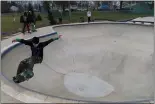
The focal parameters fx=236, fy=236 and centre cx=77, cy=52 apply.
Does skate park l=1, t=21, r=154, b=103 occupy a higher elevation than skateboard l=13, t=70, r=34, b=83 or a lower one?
lower

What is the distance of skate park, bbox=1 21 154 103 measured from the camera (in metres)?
6.87

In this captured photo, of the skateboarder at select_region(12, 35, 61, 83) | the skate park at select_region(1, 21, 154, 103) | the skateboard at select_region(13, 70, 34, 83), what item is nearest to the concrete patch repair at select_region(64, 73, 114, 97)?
the skate park at select_region(1, 21, 154, 103)

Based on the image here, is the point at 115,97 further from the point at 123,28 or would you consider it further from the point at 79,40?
the point at 123,28

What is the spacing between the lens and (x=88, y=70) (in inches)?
386

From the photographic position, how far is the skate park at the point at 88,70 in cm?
687

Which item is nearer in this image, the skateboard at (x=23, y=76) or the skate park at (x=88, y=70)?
the skateboard at (x=23, y=76)

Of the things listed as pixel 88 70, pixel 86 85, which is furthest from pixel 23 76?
pixel 88 70

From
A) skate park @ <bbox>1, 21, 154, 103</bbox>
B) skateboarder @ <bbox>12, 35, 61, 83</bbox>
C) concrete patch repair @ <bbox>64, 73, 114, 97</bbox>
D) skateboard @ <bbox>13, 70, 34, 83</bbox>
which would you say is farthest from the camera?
concrete patch repair @ <bbox>64, 73, 114, 97</bbox>

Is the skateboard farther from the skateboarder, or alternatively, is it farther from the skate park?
the skate park

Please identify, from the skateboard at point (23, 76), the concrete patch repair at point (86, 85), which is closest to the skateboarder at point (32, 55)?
the skateboard at point (23, 76)

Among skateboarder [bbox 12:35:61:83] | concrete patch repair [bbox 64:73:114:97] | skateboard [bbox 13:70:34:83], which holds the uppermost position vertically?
skateboarder [bbox 12:35:61:83]

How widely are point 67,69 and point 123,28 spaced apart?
8.99m

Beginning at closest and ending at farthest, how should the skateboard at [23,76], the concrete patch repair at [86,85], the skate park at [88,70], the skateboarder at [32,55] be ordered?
the skateboarder at [32,55] < the skateboard at [23,76] < the skate park at [88,70] < the concrete patch repair at [86,85]

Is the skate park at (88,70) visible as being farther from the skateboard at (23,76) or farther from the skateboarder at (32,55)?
the skateboarder at (32,55)
